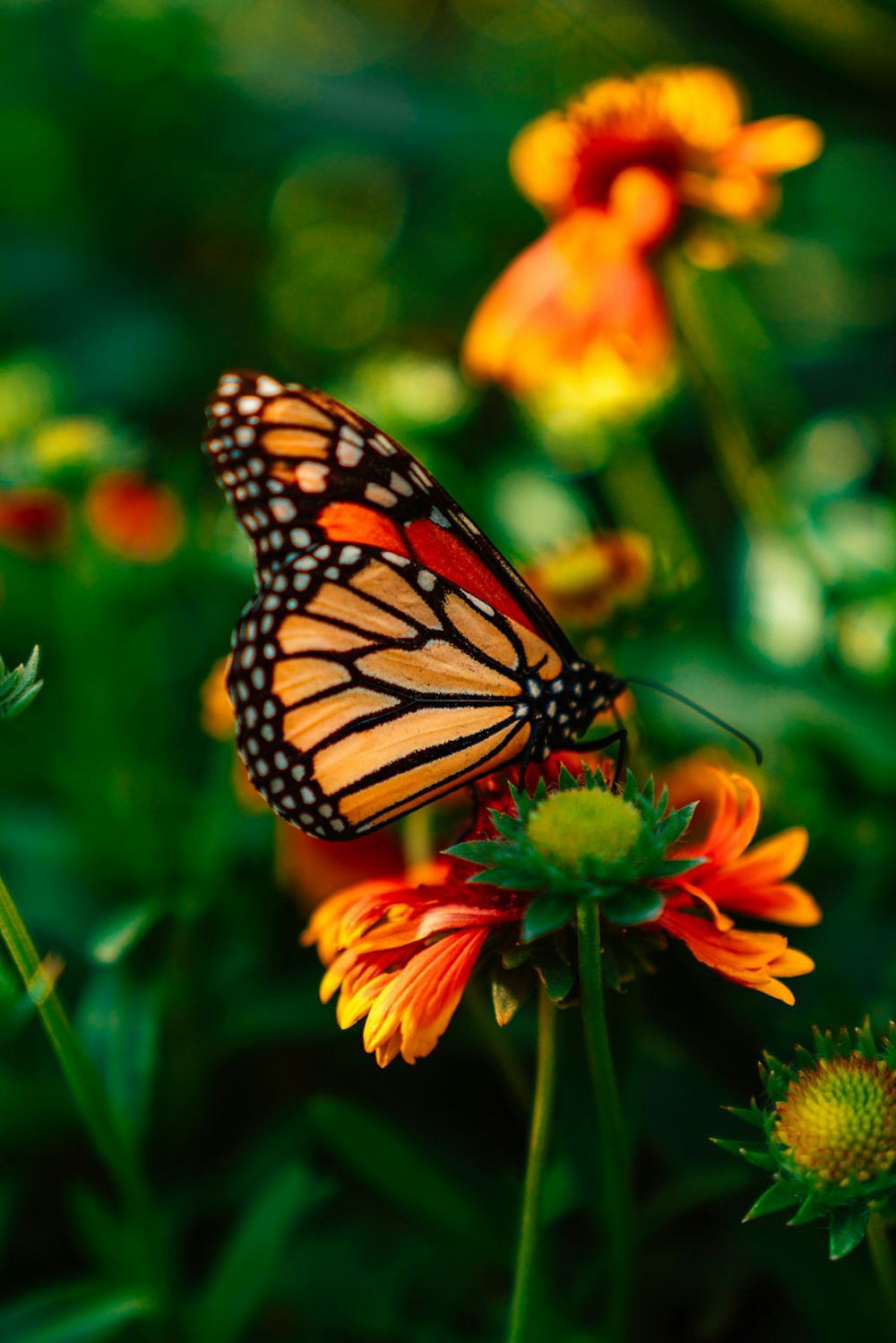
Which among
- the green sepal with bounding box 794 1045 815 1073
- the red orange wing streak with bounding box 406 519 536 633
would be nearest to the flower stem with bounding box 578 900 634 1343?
the green sepal with bounding box 794 1045 815 1073

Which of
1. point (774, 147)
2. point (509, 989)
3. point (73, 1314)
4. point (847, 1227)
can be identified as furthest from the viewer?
point (774, 147)

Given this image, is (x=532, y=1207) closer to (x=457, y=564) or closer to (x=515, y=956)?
(x=515, y=956)

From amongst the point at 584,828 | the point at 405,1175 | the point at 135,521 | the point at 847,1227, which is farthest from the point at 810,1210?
the point at 135,521

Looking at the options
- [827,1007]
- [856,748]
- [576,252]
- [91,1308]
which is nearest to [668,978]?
[827,1007]

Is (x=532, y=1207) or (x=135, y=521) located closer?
(x=532, y=1207)

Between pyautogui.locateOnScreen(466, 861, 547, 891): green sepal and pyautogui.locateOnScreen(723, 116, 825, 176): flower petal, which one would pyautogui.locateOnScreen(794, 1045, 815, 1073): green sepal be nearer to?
pyautogui.locateOnScreen(466, 861, 547, 891): green sepal

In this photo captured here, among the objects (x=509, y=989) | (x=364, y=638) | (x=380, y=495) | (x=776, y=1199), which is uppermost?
(x=380, y=495)

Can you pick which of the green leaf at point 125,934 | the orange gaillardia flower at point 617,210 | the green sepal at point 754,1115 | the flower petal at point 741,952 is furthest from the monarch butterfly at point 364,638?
the orange gaillardia flower at point 617,210
